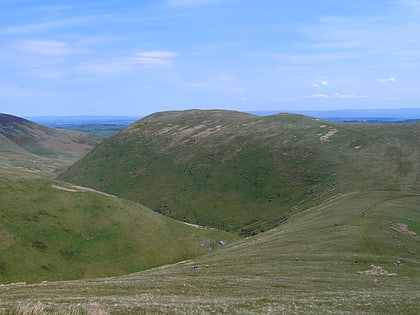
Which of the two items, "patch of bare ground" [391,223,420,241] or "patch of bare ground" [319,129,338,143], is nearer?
"patch of bare ground" [391,223,420,241]

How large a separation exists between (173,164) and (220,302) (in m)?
152

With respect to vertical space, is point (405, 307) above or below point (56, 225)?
above

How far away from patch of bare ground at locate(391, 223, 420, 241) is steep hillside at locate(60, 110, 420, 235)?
140 feet

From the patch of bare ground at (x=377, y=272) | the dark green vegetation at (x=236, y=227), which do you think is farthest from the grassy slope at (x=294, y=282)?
the patch of bare ground at (x=377, y=272)

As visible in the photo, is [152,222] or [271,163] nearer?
[152,222]

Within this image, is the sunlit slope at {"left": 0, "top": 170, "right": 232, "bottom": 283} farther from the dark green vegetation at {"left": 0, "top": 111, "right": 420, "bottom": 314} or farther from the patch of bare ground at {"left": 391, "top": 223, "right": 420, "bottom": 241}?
the patch of bare ground at {"left": 391, "top": 223, "right": 420, "bottom": 241}

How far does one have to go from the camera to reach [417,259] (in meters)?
51.8

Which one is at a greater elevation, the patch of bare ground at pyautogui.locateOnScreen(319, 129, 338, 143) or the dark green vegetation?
the patch of bare ground at pyautogui.locateOnScreen(319, 129, 338, 143)

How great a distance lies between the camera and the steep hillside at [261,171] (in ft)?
412

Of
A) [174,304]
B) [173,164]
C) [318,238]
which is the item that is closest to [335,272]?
[318,238]

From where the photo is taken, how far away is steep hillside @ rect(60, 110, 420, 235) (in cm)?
12556

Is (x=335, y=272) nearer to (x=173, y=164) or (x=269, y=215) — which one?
(x=269, y=215)

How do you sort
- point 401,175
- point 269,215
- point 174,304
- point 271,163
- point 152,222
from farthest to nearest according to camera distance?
point 271,163
point 269,215
point 401,175
point 152,222
point 174,304

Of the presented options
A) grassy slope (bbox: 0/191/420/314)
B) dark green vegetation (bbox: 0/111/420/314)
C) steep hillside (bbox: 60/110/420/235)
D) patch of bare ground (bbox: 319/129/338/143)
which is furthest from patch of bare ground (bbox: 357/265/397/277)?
patch of bare ground (bbox: 319/129/338/143)
